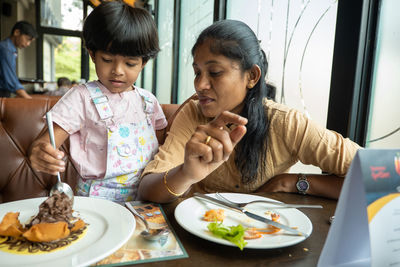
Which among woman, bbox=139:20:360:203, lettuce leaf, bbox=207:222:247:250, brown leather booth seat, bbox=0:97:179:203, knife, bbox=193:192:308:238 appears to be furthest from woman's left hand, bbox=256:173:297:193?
brown leather booth seat, bbox=0:97:179:203

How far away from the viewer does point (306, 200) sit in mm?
980

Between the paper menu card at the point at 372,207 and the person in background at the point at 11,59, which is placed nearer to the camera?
the paper menu card at the point at 372,207

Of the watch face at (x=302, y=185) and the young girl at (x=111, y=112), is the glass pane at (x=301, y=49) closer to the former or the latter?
the watch face at (x=302, y=185)

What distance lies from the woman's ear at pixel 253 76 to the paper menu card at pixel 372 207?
0.82 m

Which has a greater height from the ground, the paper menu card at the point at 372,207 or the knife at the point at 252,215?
the paper menu card at the point at 372,207

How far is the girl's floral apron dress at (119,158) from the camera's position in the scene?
1.17 metres

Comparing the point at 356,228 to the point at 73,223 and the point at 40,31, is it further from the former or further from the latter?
the point at 40,31

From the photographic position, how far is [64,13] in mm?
9930

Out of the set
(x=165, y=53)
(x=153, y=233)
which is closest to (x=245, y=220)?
(x=153, y=233)

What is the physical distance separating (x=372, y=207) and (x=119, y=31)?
97 cm

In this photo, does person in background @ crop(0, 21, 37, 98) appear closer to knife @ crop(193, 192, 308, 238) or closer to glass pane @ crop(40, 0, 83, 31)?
knife @ crop(193, 192, 308, 238)

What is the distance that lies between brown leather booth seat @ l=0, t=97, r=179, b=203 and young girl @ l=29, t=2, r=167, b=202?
0.43m

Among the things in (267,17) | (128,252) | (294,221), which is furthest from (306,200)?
(267,17)

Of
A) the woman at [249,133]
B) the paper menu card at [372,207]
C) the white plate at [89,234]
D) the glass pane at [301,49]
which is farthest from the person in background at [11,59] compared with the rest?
the paper menu card at [372,207]
